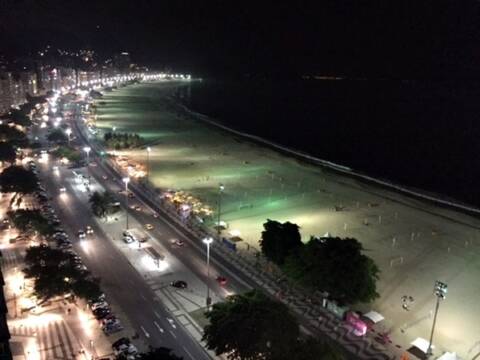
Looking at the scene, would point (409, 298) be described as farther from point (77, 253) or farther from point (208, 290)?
point (77, 253)

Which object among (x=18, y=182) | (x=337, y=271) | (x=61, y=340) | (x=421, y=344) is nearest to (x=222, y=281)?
(x=337, y=271)

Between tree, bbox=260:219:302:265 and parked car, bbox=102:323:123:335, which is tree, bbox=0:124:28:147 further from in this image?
parked car, bbox=102:323:123:335

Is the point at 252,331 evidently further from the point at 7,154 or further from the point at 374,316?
the point at 7,154

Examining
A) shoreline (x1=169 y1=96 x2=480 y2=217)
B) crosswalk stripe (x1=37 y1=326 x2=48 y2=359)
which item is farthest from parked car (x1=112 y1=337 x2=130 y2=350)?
shoreline (x1=169 y1=96 x2=480 y2=217)

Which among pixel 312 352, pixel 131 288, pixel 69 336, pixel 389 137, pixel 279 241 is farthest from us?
pixel 389 137

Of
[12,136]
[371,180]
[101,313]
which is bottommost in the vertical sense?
[371,180]

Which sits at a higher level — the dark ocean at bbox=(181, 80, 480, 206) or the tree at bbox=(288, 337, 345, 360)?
the tree at bbox=(288, 337, 345, 360)

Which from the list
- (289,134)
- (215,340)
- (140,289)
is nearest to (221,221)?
(140,289)
